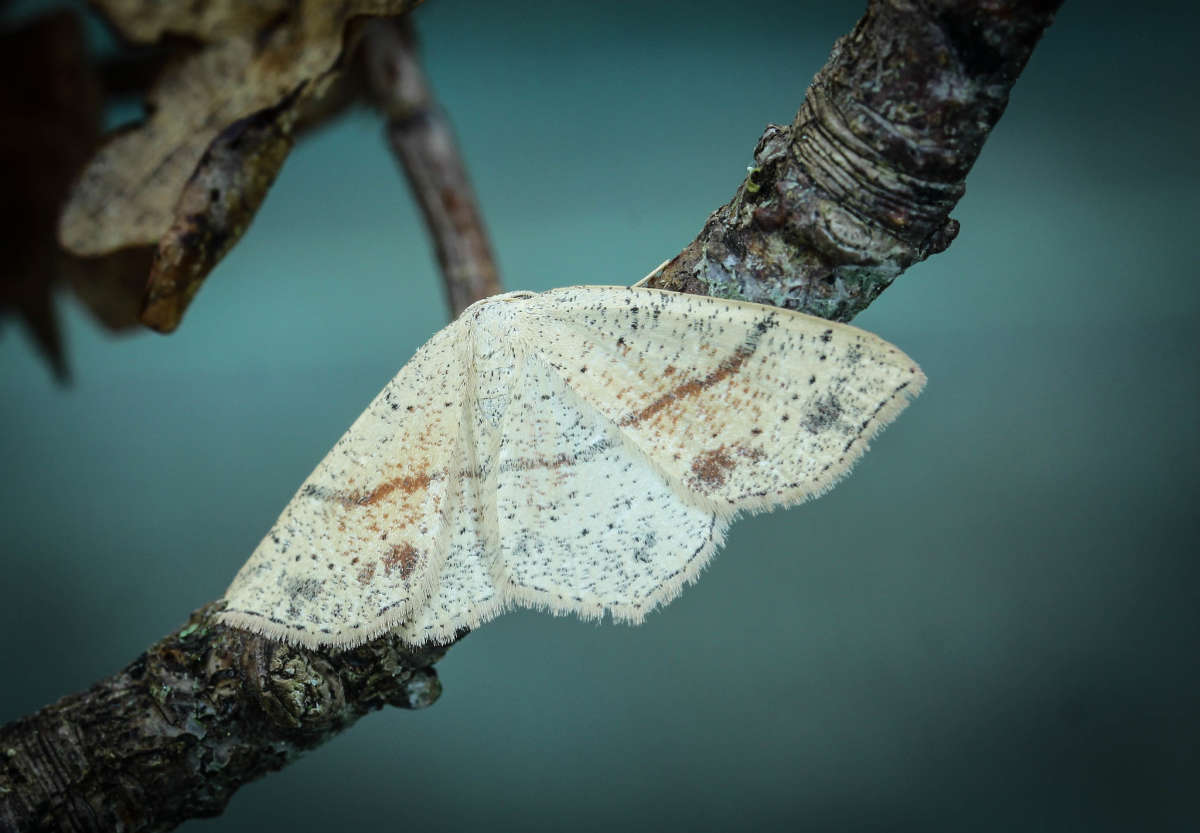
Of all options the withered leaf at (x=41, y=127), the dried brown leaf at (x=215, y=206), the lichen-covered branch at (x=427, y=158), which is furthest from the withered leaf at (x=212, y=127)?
the withered leaf at (x=41, y=127)

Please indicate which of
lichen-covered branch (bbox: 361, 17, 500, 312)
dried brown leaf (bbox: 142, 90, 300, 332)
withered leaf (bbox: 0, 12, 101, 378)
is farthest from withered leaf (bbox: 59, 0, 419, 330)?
withered leaf (bbox: 0, 12, 101, 378)

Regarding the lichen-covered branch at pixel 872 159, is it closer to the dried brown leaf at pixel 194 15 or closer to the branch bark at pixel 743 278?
the branch bark at pixel 743 278

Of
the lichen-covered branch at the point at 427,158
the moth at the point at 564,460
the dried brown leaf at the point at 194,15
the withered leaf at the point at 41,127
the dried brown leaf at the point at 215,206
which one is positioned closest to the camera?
the moth at the point at 564,460

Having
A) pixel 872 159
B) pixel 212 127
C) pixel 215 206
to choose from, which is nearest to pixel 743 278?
pixel 872 159

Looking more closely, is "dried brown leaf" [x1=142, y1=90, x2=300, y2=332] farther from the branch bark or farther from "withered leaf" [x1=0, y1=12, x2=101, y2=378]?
"withered leaf" [x1=0, y1=12, x2=101, y2=378]

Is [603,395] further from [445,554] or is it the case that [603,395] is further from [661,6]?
[661,6]

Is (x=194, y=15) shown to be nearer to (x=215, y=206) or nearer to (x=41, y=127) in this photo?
(x=215, y=206)

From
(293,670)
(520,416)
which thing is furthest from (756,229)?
(293,670)
